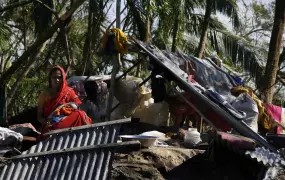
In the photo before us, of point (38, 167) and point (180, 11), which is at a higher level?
point (180, 11)

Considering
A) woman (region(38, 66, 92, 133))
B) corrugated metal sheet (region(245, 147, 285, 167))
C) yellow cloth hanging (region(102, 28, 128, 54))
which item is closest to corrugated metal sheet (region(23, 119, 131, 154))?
woman (region(38, 66, 92, 133))

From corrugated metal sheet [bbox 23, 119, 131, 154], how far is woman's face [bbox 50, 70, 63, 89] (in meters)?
1.37

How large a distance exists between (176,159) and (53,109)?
1766 millimetres

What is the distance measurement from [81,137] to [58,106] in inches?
56.3

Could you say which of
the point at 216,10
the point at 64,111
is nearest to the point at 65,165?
the point at 64,111

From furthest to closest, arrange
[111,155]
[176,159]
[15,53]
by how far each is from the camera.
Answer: [15,53]
[176,159]
[111,155]

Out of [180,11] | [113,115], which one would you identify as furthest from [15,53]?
[113,115]

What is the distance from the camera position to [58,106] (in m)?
6.09

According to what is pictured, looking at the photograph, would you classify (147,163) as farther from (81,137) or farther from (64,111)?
(64,111)

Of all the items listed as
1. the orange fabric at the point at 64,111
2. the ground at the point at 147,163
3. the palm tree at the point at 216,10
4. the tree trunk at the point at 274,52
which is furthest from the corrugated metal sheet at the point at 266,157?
the palm tree at the point at 216,10

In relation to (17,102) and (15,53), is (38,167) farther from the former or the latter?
(15,53)

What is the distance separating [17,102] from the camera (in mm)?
15117

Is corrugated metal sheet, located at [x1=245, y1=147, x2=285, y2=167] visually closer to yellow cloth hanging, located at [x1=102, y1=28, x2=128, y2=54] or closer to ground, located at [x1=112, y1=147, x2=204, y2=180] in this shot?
ground, located at [x1=112, y1=147, x2=204, y2=180]

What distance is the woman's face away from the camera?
20.3ft
